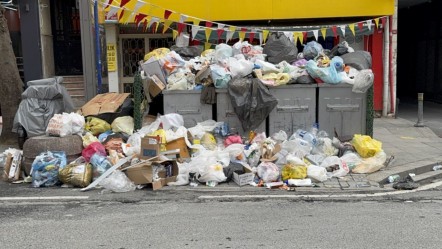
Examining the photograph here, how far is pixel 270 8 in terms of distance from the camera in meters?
12.5

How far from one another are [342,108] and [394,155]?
1.29 m

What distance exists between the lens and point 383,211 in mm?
5539

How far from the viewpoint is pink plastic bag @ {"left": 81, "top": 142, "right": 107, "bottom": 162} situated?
738 centimetres

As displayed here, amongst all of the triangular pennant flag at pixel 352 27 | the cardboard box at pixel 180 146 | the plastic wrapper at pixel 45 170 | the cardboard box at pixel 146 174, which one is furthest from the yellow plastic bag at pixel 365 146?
the plastic wrapper at pixel 45 170

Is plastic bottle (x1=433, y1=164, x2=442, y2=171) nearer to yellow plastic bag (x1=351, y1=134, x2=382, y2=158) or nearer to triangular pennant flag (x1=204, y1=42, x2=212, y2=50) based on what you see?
yellow plastic bag (x1=351, y1=134, x2=382, y2=158)

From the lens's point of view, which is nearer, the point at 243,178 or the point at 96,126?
the point at 243,178

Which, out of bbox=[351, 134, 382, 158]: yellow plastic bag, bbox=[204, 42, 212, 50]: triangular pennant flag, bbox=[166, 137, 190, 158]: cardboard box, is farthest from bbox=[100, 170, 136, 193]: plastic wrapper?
bbox=[204, 42, 212, 50]: triangular pennant flag

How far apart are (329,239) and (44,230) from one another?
116 inches

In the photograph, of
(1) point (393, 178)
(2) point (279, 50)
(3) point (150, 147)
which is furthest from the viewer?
(2) point (279, 50)

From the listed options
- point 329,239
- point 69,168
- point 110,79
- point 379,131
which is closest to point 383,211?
point 329,239

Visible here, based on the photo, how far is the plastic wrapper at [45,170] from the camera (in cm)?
696

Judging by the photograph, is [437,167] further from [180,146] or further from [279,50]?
[180,146]

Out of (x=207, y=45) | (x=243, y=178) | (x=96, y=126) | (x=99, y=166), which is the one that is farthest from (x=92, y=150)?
(x=207, y=45)

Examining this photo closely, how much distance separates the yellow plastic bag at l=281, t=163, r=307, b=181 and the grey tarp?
4.34 meters
